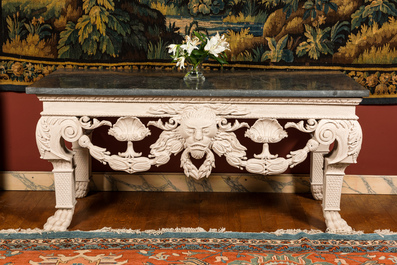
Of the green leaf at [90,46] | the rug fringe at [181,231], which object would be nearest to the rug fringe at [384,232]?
the rug fringe at [181,231]

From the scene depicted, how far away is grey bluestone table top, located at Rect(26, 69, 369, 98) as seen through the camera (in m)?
3.53

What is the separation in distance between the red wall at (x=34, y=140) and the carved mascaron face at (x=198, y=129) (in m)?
0.88

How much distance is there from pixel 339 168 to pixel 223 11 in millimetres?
1301

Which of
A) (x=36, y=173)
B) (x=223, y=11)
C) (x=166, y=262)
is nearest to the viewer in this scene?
(x=166, y=262)

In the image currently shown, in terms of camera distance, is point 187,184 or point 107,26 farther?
point 187,184

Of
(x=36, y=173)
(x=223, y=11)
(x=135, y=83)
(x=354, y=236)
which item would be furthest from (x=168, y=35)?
(x=354, y=236)

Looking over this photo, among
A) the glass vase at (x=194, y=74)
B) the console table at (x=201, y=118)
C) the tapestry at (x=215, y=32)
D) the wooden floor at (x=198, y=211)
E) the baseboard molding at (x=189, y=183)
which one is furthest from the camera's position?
the baseboard molding at (x=189, y=183)

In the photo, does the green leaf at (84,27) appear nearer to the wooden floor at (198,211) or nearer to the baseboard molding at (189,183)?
the baseboard molding at (189,183)

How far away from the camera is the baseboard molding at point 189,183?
4.47 metres

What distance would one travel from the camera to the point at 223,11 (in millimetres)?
4199

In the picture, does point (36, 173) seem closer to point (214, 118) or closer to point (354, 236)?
point (214, 118)

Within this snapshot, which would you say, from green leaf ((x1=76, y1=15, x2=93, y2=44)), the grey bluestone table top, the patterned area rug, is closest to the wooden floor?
the patterned area rug

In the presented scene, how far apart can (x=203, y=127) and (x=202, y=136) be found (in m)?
0.05

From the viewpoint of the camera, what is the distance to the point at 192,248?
358 centimetres
